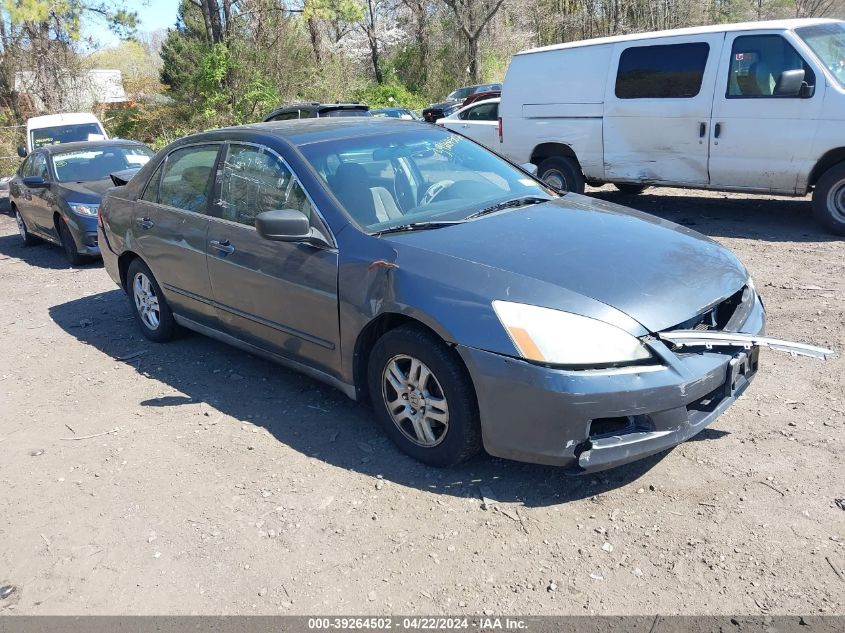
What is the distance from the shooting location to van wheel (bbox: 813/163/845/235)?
7.46 m

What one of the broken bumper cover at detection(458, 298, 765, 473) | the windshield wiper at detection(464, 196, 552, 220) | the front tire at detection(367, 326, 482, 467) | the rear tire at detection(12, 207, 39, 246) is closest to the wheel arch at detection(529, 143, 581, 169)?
the windshield wiper at detection(464, 196, 552, 220)

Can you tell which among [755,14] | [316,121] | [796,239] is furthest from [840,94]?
[755,14]

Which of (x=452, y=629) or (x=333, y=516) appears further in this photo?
(x=333, y=516)

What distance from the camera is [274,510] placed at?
359 centimetres

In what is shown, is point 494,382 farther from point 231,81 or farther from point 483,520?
point 231,81

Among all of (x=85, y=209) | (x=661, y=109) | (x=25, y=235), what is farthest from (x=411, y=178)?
(x=25, y=235)

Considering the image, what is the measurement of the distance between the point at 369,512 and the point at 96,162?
880 cm

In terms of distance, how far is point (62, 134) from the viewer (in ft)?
49.7

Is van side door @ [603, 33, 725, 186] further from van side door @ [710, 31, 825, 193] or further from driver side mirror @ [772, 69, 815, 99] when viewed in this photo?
driver side mirror @ [772, 69, 815, 99]

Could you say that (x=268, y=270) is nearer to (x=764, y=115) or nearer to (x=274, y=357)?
(x=274, y=357)

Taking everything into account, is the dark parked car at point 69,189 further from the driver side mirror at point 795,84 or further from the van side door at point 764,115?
the driver side mirror at point 795,84

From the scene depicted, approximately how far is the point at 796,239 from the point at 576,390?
5687 millimetres

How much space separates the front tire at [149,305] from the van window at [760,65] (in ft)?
20.4

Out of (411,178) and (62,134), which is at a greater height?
(62,134)
